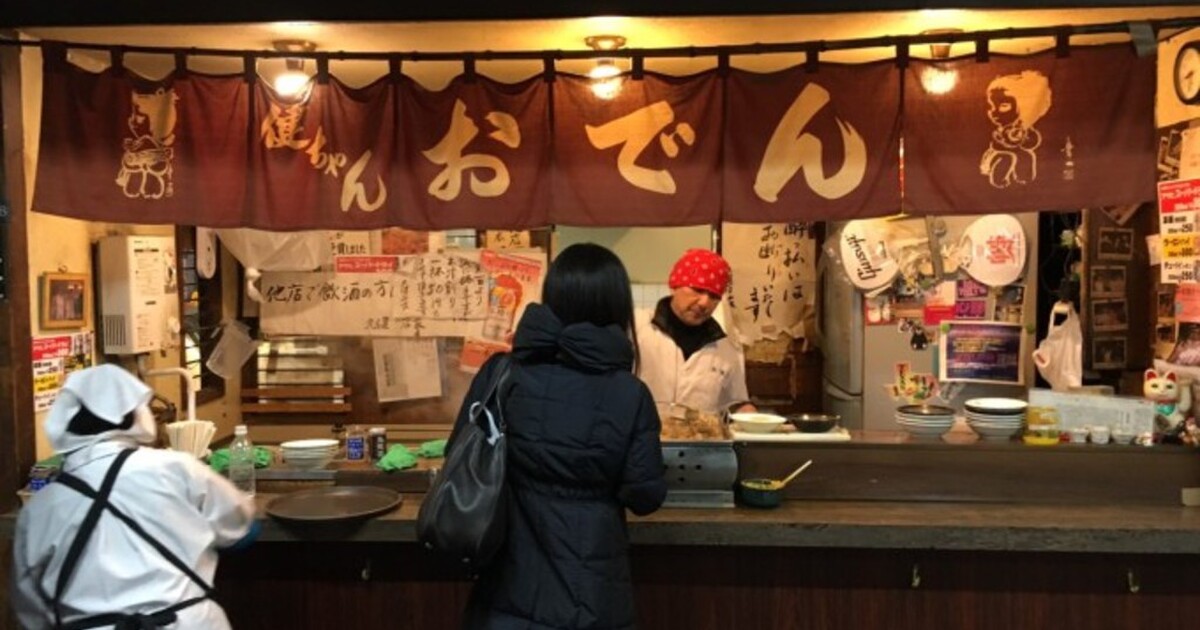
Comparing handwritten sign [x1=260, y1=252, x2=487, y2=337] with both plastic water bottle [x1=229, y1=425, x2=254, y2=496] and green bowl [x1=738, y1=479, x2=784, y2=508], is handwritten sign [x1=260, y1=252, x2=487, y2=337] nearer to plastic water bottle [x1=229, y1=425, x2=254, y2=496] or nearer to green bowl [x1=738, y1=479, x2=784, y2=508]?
plastic water bottle [x1=229, y1=425, x2=254, y2=496]

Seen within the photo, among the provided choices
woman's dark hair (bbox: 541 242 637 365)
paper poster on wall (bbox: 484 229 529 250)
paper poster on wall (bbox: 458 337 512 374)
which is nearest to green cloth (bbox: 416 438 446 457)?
woman's dark hair (bbox: 541 242 637 365)

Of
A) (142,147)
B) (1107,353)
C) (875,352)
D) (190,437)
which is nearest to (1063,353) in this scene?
(1107,353)

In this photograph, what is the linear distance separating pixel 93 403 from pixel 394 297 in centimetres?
401

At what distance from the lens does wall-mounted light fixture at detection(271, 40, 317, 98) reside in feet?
14.1

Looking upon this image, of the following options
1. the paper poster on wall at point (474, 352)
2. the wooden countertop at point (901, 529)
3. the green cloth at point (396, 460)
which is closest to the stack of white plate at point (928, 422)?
the wooden countertop at point (901, 529)

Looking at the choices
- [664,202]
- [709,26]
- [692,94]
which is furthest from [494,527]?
[709,26]

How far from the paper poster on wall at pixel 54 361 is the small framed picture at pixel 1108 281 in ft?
20.5

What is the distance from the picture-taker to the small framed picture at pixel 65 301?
4383 mm

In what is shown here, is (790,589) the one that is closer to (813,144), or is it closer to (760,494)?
(760,494)

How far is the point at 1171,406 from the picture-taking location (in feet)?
13.6

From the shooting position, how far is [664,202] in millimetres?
4203

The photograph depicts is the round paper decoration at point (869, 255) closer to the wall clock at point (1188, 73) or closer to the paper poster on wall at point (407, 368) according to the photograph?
the wall clock at point (1188, 73)

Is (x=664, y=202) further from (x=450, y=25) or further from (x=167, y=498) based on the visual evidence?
(x=167, y=498)

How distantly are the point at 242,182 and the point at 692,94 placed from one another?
2.15 m
